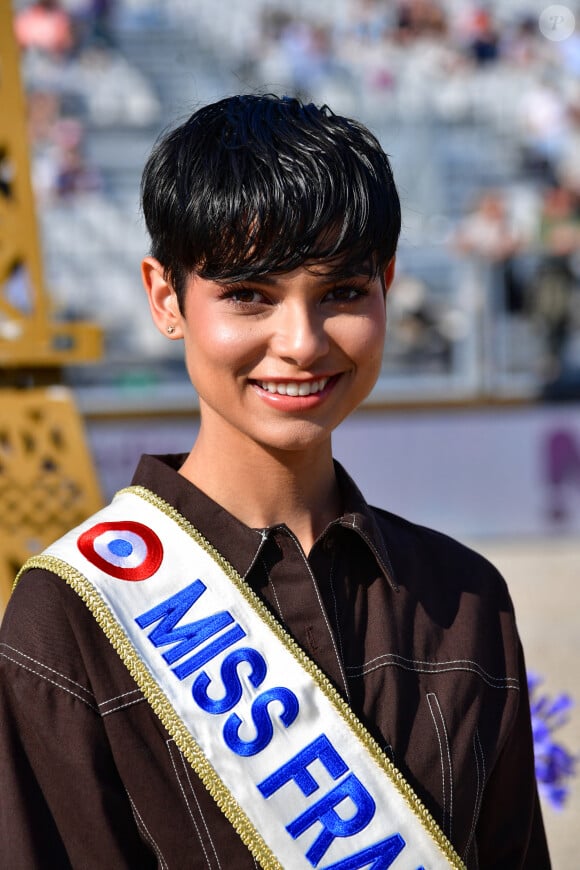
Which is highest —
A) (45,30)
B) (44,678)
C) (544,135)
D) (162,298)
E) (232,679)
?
(162,298)

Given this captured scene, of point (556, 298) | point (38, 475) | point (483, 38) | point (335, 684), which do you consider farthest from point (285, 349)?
point (483, 38)

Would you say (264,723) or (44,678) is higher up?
(44,678)

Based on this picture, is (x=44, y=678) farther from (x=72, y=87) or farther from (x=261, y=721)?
(x=72, y=87)

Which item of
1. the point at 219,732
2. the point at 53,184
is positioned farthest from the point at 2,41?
the point at 53,184

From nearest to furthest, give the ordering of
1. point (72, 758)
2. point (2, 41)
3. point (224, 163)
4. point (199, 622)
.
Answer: point (72, 758) → point (224, 163) → point (199, 622) → point (2, 41)

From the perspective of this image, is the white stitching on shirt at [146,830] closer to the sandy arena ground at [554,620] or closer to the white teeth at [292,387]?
the white teeth at [292,387]

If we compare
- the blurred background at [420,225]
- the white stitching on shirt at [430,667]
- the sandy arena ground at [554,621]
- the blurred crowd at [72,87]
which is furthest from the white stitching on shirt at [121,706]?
the blurred crowd at [72,87]

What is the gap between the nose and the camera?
54.5 inches

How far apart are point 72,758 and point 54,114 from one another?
31.7 ft

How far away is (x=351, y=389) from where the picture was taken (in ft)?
4.84

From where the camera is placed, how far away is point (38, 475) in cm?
345

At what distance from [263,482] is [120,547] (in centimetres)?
19

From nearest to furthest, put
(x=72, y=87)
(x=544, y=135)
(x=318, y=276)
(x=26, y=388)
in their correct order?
(x=318, y=276) → (x=26, y=388) → (x=544, y=135) → (x=72, y=87)

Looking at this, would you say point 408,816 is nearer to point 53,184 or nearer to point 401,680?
point 401,680
